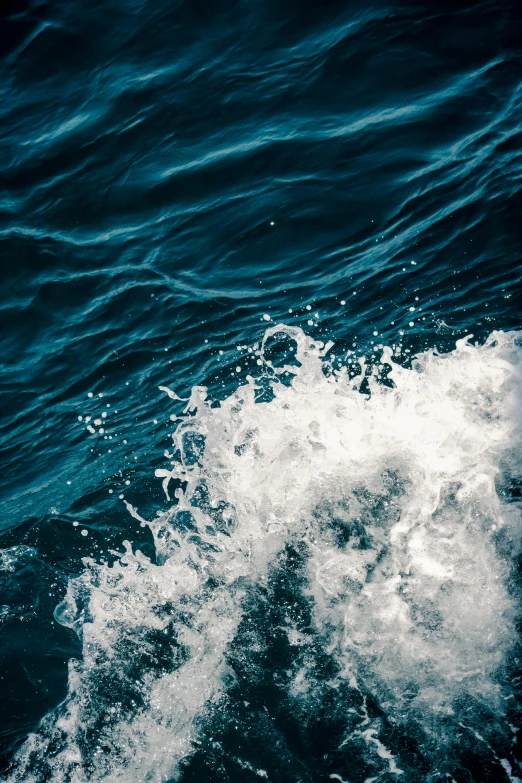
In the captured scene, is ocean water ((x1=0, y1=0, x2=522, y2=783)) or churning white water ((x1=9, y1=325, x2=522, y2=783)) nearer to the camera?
churning white water ((x1=9, y1=325, x2=522, y2=783))

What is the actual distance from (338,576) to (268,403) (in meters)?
1.38

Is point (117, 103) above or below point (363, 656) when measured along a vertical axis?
above

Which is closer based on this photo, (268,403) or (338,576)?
(338,576)

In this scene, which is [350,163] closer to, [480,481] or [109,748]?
[480,481]

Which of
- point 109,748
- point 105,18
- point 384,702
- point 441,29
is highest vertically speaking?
point 105,18

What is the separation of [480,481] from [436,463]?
0.97 feet

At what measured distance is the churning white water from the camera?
3510mm

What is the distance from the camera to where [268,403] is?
489 centimetres

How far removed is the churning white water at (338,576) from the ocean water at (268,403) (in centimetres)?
2

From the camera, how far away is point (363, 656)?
3713 mm

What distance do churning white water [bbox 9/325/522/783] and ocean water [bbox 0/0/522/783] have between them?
0.02 metres

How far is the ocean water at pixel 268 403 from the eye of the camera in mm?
3637

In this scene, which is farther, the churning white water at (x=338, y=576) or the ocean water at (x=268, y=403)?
the ocean water at (x=268, y=403)

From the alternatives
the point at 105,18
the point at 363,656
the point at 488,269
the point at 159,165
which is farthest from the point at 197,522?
the point at 105,18
